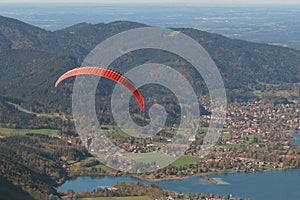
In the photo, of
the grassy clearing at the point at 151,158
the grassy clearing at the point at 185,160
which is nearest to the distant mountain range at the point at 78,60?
the grassy clearing at the point at 151,158

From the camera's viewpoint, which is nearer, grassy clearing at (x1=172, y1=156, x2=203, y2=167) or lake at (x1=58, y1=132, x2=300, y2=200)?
lake at (x1=58, y1=132, x2=300, y2=200)

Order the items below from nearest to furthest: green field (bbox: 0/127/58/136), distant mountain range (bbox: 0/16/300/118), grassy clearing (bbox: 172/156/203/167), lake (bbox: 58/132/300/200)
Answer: lake (bbox: 58/132/300/200) → grassy clearing (bbox: 172/156/203/167) → green field (bbox: 0/127/58/136) → distant mountain range (bbox: 0/16/300/118)

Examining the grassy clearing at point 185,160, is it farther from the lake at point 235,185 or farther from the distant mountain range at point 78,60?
the distant mountain range at point 78,60

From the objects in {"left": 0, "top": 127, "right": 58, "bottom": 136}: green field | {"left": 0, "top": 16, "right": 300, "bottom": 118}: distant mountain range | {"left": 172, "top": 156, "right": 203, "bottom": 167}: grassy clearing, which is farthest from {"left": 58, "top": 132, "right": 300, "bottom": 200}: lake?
{"left": 0, "top": 16, "right": 300, "bottom": 118}: distant mountain range

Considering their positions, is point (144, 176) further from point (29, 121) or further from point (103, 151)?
point (29, 121)

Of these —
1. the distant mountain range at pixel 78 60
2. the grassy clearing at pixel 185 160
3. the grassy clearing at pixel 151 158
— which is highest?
the distant mountain range at pixel 78 60

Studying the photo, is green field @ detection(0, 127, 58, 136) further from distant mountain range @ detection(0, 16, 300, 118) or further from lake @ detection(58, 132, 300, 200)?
lake @ detection(58, 132, 300, 200)

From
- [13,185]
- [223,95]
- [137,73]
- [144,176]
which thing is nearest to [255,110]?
[223,95]
